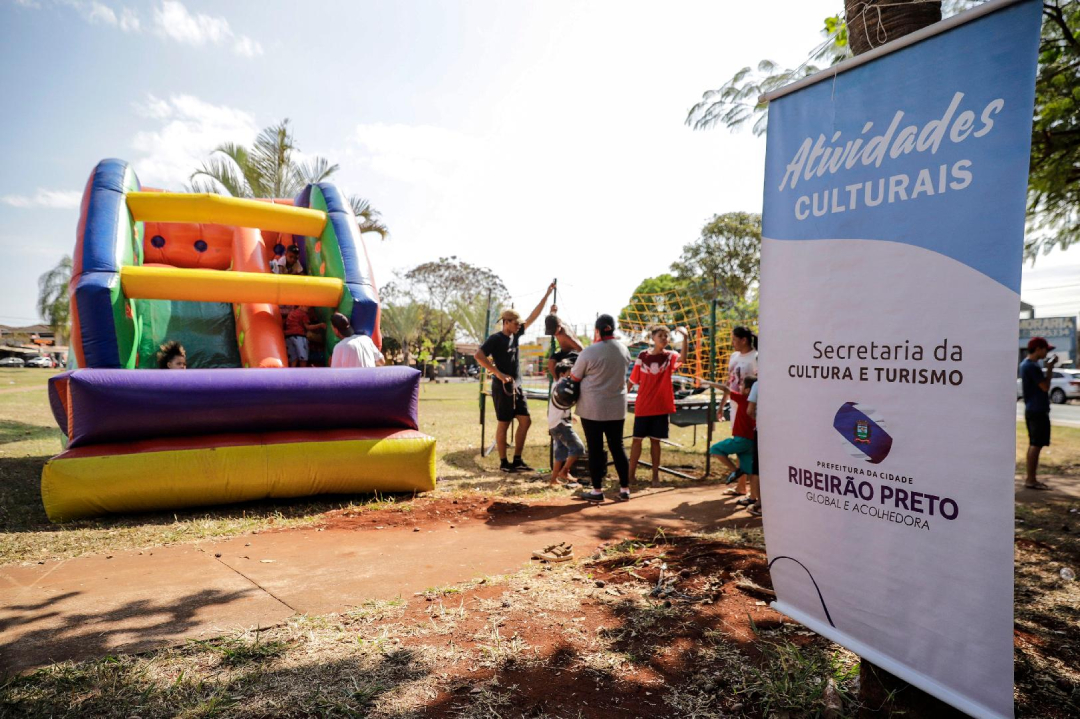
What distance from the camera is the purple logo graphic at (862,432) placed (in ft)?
6.64

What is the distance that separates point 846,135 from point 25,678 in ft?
12.2

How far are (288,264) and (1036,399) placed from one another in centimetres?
932

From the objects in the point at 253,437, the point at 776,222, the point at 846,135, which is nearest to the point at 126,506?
the point at 253,437

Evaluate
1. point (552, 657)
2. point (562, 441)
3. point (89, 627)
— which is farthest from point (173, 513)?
point (552, 657)

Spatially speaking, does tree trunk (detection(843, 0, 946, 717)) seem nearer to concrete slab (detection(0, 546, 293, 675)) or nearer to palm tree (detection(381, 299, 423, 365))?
concrete slab (detection(0, 546, 293, 675))

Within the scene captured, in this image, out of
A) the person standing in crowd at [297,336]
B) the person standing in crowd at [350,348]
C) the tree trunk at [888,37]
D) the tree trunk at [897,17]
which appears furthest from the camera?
the person standing in crowd at [297,336]

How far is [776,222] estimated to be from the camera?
8.04ft

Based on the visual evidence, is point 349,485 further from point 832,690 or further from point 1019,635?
point 1019,635

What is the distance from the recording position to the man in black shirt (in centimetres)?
730

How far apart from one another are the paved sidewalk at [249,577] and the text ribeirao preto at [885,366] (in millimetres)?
2400

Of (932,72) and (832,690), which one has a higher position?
(932,72)

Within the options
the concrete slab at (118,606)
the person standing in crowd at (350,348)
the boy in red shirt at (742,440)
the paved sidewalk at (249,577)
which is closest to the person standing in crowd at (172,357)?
the person standing in crowd at (350,348)

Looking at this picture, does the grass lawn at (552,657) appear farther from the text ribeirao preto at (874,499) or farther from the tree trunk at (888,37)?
the text ribeirao preto at (874,499)

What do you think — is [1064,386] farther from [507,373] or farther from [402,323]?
[402,323]
